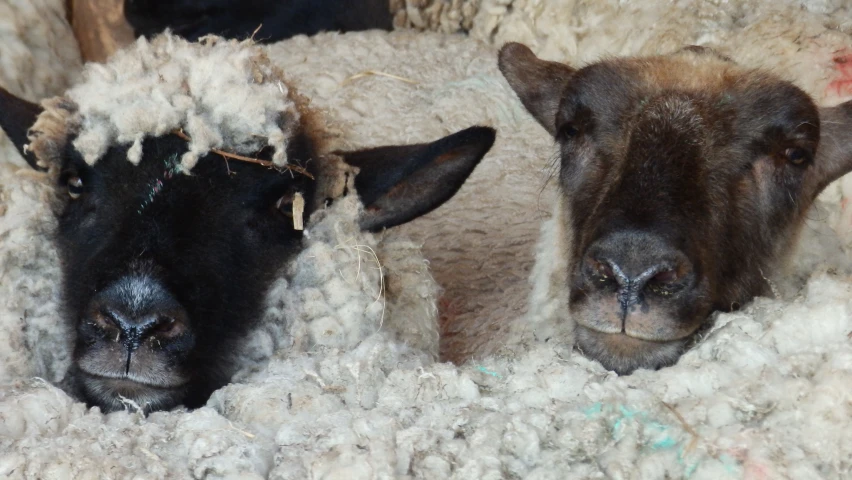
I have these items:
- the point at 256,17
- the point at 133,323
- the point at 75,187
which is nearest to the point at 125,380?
the point at 133,323

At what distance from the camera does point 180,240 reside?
9.66ft

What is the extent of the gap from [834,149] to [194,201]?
2043mm

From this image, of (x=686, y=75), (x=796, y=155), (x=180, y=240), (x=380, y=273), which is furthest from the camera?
(x=686, y=75)

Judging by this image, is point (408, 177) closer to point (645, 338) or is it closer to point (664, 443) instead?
point (645, 338)

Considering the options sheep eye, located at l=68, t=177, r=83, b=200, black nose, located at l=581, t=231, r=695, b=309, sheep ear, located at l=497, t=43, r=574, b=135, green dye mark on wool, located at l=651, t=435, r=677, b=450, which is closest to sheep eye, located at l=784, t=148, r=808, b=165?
black nose, located at l=581, t=231, r=695, b=309

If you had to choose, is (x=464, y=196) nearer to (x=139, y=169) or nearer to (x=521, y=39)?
(x=521, y=39)

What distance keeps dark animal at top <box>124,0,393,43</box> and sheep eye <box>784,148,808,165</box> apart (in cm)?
304

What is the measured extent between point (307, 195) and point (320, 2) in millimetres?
2983

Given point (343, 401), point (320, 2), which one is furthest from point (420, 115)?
point (343, 401)

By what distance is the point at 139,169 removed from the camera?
3.04 metres

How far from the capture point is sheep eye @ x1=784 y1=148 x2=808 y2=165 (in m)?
3.23

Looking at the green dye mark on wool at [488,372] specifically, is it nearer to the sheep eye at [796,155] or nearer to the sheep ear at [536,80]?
the sheep eye at [796,155]

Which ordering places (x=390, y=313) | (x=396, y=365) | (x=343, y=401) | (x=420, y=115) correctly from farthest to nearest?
(x=420, y=115)
(x=390, y=313)
(x=396, y=365)
(x=343, y=401)

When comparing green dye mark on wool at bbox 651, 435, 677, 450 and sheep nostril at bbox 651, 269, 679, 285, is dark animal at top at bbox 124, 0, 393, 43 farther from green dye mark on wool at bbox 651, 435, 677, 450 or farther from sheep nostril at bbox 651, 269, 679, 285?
green dye mark on wool at bbox 651, 435, 677, 450
